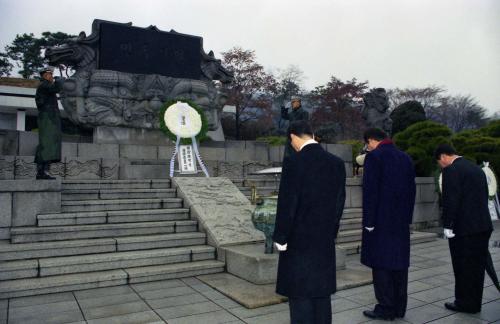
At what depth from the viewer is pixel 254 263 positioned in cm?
519

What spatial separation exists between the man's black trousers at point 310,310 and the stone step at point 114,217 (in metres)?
4.47

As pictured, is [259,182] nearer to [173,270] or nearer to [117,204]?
[117,204]

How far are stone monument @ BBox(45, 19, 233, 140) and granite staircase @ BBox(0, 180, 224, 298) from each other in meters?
5.41

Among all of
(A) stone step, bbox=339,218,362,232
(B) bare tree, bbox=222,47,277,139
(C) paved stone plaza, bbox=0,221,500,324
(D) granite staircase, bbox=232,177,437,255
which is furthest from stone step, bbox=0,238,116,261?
(B) bare tree, bbox=222,47,277,139

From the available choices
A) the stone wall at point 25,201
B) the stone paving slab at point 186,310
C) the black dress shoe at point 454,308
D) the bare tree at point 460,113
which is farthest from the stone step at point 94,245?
the bare tree at point 460,113

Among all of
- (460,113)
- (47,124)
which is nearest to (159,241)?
(47,124)

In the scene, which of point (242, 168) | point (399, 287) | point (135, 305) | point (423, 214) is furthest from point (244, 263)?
point (423, 214)

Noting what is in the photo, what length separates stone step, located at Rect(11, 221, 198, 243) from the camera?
577cm

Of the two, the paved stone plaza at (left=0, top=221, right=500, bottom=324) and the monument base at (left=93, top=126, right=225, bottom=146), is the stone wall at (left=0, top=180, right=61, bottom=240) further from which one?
the monument base at (left=93, top=126, right=225, bottom=146)

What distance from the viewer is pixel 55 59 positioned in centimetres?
1230

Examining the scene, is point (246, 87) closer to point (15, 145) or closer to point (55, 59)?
point (55, 59)

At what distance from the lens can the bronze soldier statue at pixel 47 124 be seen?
6.93 metres

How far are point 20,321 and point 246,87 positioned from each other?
25.8 meters

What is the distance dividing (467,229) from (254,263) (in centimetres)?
262
